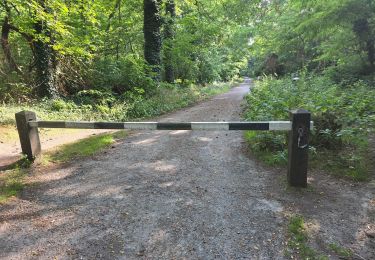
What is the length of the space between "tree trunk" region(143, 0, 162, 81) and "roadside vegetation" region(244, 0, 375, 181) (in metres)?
5.34

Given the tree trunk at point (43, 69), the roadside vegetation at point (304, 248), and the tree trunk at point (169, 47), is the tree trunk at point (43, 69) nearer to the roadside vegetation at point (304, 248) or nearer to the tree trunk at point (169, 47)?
the tree trunk at point (169, 47)

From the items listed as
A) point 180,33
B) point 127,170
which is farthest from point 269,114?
point 180,33

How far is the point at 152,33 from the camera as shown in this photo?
52.3ft

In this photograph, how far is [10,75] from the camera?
12.3 meters

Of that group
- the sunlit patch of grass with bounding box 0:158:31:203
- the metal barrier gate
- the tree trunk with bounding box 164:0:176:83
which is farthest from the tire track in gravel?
the tree trunk with bounding box 164:0:176:83

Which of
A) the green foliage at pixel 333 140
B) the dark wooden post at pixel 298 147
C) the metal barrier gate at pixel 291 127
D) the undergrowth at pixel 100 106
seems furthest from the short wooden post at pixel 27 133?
the dark wooden post at pixel 298 147

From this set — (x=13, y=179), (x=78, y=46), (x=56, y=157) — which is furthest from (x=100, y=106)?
(x=13, y=179)

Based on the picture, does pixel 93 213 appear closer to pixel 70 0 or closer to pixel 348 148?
pixel 348 148

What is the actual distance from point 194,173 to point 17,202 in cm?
288

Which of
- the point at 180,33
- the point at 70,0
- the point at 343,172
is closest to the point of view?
the point at 343,172

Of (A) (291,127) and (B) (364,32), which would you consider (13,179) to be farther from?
(B) (364,32)

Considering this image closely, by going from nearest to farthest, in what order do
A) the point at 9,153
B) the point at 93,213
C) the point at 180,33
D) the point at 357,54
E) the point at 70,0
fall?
the point at 93,213, the point at 9,153, the point at 70,0, the point at 357,54, the point at 180,33

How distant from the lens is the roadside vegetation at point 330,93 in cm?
583

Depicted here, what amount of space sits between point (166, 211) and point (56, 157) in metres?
3.51
